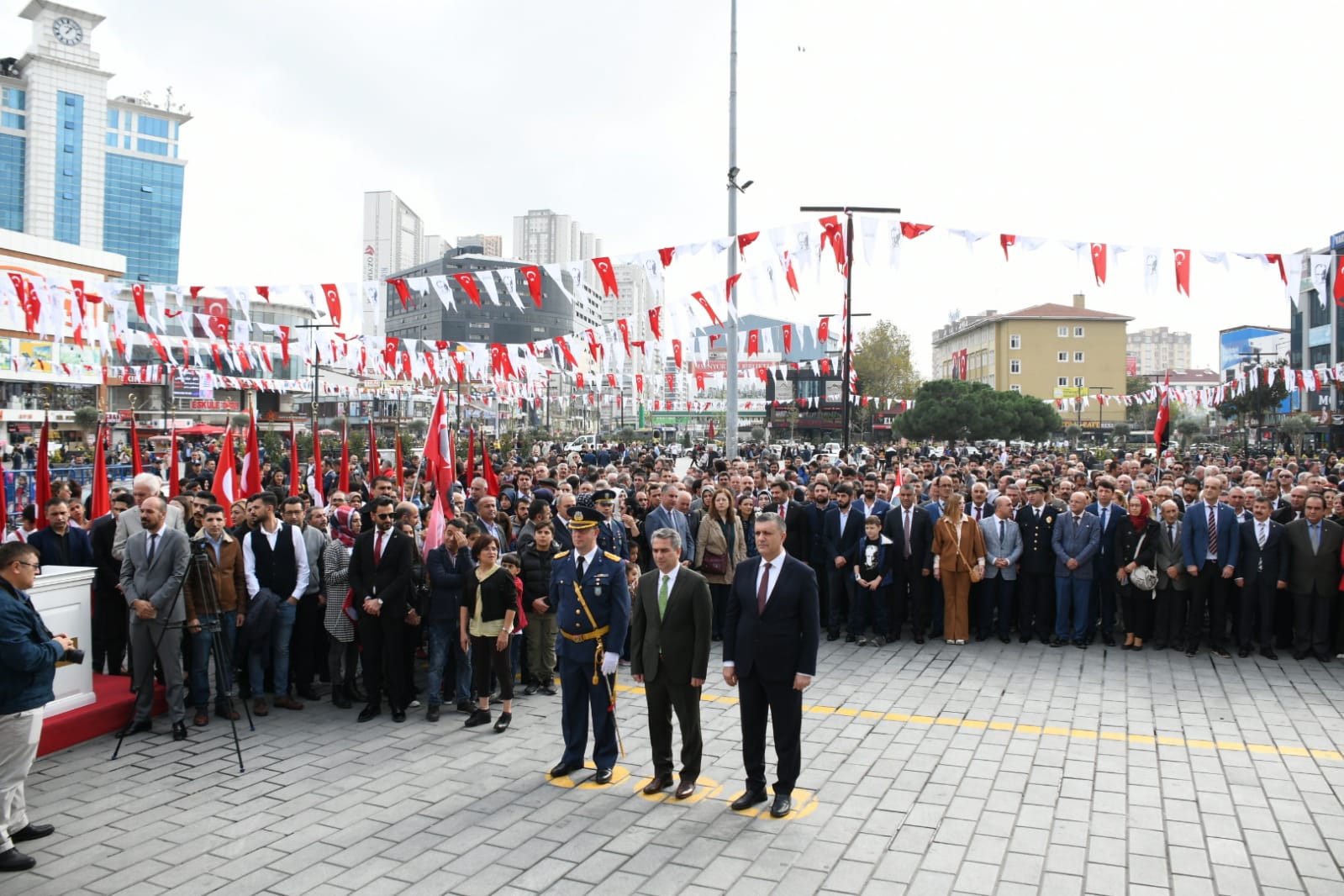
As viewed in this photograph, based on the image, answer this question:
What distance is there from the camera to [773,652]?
17.6ft

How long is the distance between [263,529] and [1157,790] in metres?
7.12

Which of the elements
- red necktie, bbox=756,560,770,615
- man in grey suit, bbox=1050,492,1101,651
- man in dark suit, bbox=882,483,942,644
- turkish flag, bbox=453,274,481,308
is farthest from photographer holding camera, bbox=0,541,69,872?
turkish flag, bbox=453,274,481,308

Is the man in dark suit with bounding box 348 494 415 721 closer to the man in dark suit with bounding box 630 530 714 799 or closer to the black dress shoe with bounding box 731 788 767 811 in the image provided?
the man in dark suit with bounding box 630 530 714 799

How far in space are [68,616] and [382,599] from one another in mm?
2279

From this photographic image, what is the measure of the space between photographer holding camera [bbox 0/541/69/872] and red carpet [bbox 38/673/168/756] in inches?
59.7

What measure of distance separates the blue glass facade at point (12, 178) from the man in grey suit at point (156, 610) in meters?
95.8

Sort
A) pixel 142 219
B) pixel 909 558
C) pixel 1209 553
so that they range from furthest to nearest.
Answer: pixel 142 219
pixel 909 558
pixel 1209 553

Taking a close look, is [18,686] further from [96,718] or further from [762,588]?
[762,588]

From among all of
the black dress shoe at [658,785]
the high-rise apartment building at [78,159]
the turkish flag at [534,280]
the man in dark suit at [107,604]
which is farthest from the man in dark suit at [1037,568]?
the high-rise apartment building at [78,159]

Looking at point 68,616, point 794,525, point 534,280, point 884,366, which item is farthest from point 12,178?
point 794,525

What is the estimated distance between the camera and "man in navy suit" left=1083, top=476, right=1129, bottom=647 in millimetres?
10008

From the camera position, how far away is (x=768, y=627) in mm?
5395

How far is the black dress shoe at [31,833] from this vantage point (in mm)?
4984

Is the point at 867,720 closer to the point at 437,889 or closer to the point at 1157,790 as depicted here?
the point at 1157,790
